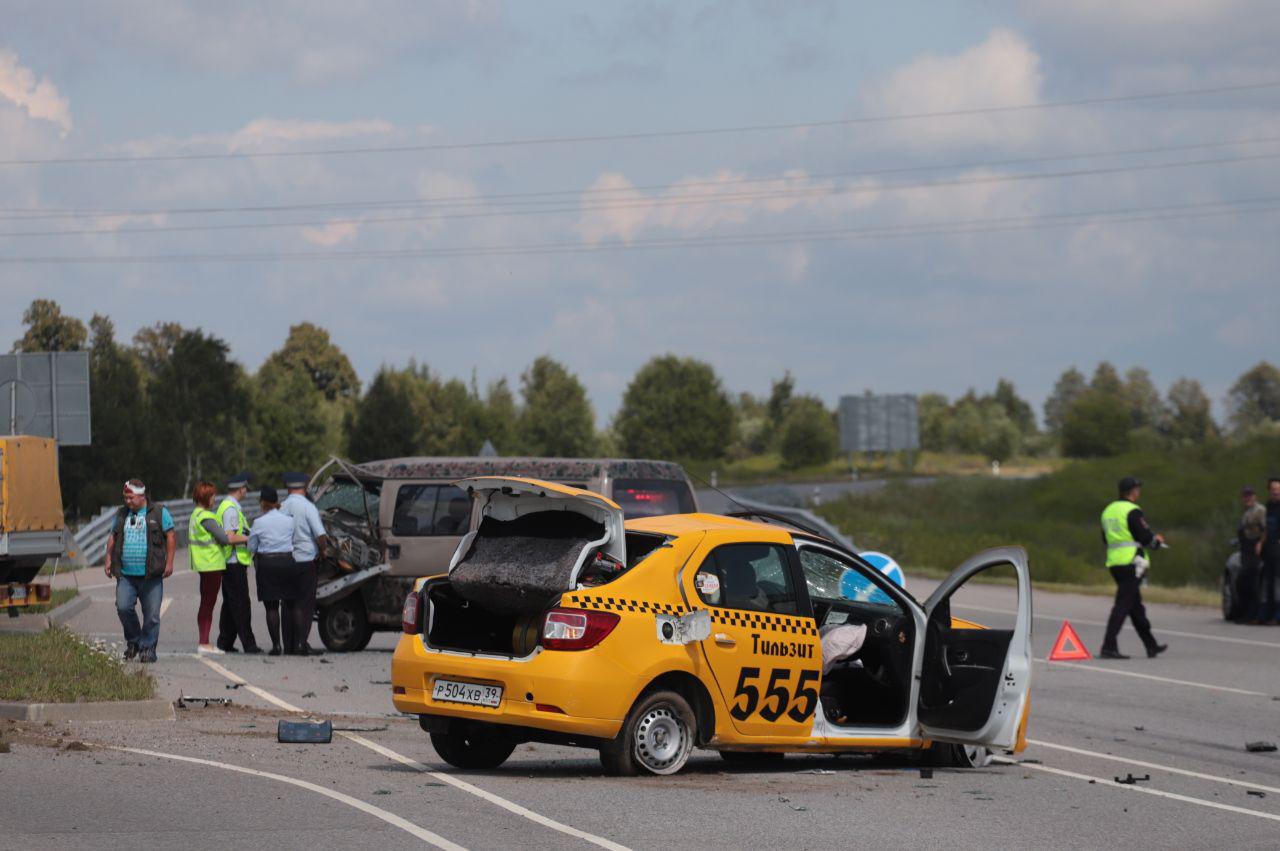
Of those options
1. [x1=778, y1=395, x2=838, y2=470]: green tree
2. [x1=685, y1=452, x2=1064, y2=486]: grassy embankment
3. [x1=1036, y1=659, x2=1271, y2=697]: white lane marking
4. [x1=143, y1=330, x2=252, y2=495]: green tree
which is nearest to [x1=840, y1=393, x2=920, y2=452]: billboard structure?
[x1=685, y1=452, x2=1064, y2=486]: grassy embankment

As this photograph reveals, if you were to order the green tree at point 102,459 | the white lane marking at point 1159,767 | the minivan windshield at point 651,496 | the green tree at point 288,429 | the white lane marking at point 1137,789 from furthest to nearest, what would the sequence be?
1. the green tree at point 288,429
2. the green tree at point 102,459
3. the minivan windshield at point 651,496
4. the white lane marking at point 1159,767
5. the white lane marking at point 1137,789

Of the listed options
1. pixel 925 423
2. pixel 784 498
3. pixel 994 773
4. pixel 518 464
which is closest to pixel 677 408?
pixel 925 423

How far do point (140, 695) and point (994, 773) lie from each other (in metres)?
6.07

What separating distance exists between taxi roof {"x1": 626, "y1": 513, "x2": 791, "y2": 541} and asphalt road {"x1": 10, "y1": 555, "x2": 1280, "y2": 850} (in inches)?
58.2

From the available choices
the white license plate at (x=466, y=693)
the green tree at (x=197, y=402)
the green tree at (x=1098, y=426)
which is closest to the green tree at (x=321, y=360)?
the green tree at (x=1098, y=426)

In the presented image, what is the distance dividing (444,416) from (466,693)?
87.9 m

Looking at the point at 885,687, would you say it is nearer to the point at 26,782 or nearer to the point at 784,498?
the point at 26,782

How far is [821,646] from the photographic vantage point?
428 inches

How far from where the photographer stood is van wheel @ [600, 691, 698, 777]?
32.3ft

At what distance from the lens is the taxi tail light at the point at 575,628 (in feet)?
31.5

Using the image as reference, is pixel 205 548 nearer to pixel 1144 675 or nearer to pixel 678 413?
pixel 1144 675

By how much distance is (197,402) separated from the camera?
55.1 m

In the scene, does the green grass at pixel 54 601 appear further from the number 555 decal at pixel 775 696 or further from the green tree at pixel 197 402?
the green tree at pixel 197 402

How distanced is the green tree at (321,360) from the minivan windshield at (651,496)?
316ft
